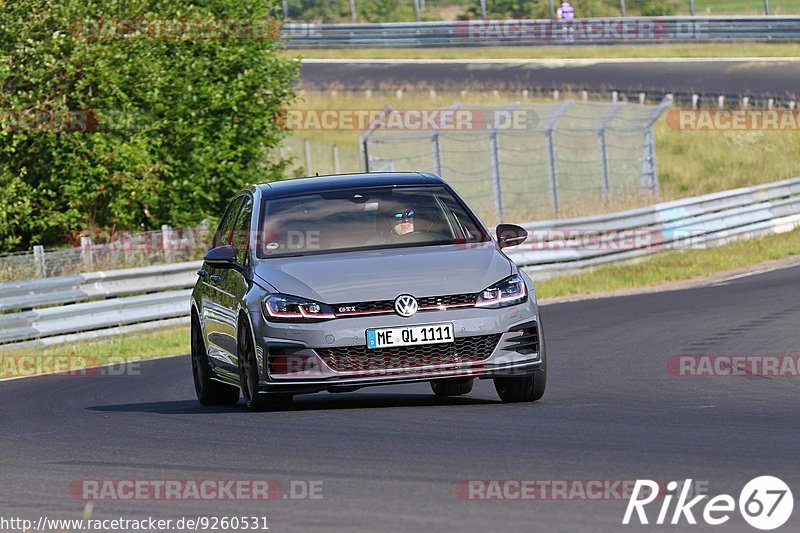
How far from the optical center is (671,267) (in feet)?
84.4

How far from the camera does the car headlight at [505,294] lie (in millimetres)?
9828

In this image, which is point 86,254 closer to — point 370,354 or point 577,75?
point 370,354

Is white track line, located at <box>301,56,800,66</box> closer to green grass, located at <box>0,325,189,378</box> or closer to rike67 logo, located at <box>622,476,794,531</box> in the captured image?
green grass, located at <box>0,325,189,378</box>

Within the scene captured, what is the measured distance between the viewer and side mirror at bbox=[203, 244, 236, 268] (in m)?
10.8

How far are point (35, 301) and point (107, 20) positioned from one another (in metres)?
7.35

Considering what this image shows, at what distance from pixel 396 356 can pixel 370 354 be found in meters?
0.16

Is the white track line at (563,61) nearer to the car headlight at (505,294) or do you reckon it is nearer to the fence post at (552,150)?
the fence post at (552,150)

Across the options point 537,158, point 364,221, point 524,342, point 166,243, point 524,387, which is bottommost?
point 537,158

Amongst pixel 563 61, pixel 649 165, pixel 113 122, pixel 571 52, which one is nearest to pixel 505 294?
pixel 113 122

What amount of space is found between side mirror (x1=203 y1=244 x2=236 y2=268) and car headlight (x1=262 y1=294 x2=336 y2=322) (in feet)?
3.13

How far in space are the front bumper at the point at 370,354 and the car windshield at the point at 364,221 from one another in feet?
2.88

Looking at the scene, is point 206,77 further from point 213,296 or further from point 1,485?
point 1,485

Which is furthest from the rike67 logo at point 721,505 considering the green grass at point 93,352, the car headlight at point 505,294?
the green grass at point 93,352

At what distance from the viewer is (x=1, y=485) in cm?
771
